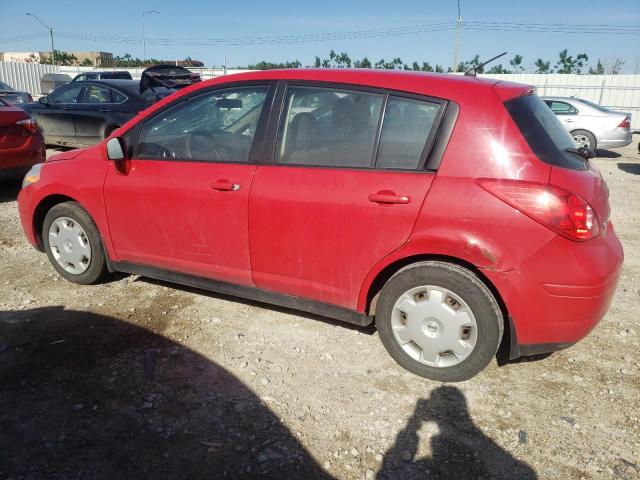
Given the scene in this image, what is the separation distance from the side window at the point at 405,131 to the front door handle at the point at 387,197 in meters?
0.17

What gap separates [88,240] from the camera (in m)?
4.04

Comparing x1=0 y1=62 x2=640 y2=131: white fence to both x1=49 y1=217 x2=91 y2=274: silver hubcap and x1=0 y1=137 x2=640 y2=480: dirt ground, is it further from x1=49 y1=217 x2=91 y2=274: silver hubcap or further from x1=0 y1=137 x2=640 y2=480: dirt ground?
x1=0 y1=137 x2=640 y2=480: dirt ground

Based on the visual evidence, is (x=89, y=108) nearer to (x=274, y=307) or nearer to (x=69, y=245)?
(x=69, y=245)

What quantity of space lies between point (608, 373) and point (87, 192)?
3.81 metres

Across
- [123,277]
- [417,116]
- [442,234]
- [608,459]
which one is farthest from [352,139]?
[123,277]

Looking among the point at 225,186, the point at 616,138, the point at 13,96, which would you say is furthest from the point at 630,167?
the point at 13,96

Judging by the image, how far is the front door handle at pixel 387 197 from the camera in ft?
9.18

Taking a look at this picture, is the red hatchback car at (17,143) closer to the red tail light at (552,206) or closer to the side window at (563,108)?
the red tail light at (552,206)

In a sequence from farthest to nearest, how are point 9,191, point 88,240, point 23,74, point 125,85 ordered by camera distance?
point 23,74 → point 125,85 → point 9,191 → point 88,240

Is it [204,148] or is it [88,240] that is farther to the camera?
[88,240]

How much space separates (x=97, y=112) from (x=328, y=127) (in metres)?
8.25

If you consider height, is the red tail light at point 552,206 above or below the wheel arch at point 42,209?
above

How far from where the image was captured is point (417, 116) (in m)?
2.87

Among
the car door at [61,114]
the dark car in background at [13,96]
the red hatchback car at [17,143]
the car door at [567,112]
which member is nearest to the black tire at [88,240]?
the red hatchback car at [17,143]
